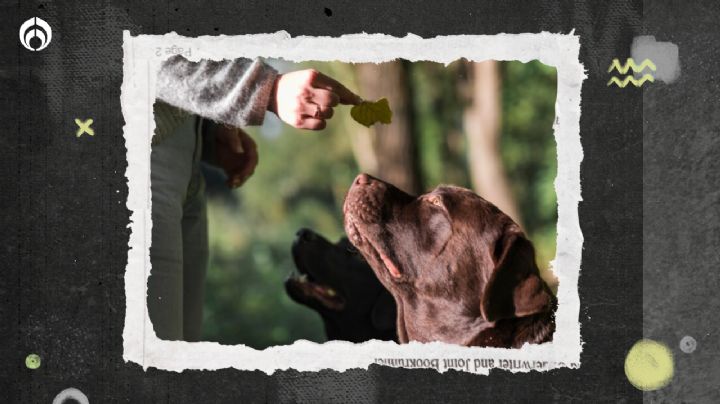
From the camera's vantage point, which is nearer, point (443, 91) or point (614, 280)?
point (614, 280)

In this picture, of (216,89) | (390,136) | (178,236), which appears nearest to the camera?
(216,89)

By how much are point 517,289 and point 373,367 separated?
0.47m

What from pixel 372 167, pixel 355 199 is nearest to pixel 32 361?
pixel 355 199

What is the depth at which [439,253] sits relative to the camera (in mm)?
2273

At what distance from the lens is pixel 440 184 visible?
233 centimetres

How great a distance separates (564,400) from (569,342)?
0.17 m

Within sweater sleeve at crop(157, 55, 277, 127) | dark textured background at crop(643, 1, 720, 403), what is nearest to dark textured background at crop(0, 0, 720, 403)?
dark textured background at crop(643, 1, 720, 403)

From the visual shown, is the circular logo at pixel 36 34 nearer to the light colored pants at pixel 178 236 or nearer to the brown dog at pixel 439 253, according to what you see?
the light colored pants at pixel 178 236

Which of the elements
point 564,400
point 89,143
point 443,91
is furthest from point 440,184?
point 89,143

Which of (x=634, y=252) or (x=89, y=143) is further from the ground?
(x=89, y=143)

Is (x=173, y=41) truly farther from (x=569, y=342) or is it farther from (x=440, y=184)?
(x=569, y=342)

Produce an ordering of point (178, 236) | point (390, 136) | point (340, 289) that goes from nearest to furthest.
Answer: point (178, 236)
point (390, 136)
point (340, 289)

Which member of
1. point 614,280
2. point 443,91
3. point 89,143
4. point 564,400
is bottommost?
point 564,400

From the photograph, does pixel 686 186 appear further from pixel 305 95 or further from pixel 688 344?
pixel 305 95
